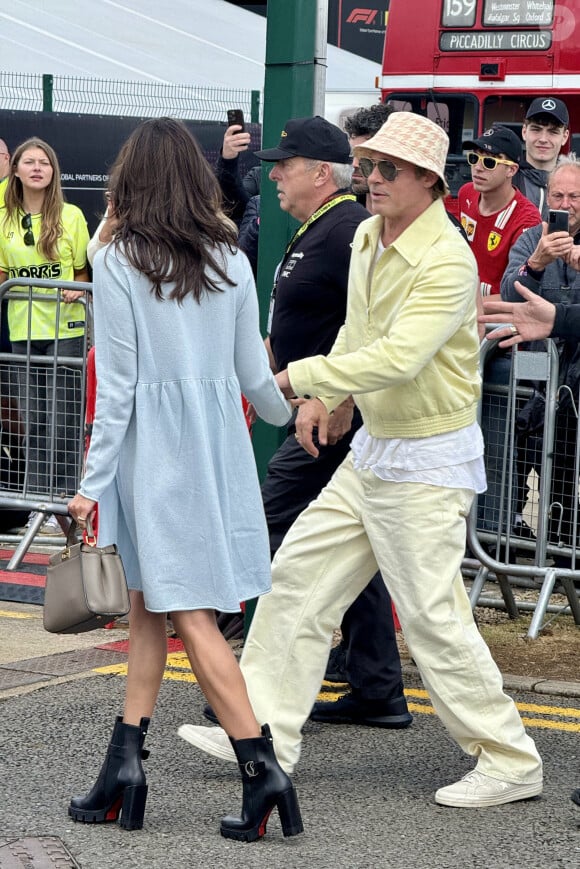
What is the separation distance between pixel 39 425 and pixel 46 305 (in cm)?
67

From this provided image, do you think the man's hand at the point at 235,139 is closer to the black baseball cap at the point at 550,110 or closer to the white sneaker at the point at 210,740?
the black baseball cap at the point at 550,110

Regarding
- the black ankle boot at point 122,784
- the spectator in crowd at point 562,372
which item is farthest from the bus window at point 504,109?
the black ankle boot at point 122,784

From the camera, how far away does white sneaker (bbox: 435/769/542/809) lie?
428 cm

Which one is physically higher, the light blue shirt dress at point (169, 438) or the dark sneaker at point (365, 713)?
the light blue shirt dress at point (169, 438)

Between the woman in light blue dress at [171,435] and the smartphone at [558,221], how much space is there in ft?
7.40

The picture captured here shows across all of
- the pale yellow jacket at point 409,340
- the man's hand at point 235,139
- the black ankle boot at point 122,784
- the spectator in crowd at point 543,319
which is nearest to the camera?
the black ankle boot at point 122,784

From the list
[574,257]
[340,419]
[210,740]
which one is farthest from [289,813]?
[574,257]

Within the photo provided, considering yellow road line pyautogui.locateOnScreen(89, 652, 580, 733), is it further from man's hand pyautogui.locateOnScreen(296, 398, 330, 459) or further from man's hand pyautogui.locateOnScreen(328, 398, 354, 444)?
man's hand pyautogui.locateOnScreen(296, 398, 330, 459)

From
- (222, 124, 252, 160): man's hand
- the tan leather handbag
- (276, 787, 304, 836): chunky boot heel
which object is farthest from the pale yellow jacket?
(222, 124, 252, 160): man's hand

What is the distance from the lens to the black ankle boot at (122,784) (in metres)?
3.95

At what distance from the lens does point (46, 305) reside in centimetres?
770

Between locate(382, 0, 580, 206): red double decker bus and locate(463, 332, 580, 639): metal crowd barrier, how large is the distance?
8824 millimetres

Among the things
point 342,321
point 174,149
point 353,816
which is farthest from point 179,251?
point 353,816

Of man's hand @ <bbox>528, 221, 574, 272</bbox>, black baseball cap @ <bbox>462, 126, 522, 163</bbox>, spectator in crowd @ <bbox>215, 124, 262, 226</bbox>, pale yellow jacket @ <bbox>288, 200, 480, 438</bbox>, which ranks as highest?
black baseball cap @ <bbox>462, 126, 522, 163</bbox>
